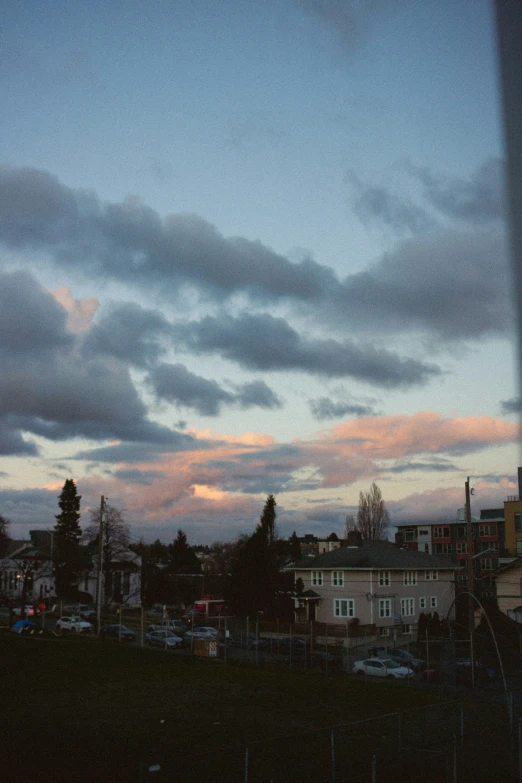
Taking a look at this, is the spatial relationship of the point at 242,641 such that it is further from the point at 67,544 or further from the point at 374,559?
the point at 67,544

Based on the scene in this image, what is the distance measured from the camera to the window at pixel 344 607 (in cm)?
6331

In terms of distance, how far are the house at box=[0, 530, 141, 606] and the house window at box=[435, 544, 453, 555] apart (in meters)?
44.7

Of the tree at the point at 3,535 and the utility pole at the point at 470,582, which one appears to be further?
the tree at the point at 3,535

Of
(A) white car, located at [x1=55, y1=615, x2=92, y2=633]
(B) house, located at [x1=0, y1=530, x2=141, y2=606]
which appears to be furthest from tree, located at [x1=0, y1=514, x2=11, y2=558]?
(A) white car, located at [x1=55, y1=615, x2=92, y2=633]

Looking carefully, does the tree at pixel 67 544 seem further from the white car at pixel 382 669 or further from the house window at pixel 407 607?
the white car at pixel 382 669

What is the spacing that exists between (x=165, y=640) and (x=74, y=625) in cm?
1249

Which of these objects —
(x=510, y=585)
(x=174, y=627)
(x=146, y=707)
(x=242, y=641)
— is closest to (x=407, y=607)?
(x=510, y=585)

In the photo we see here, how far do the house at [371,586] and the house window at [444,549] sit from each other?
39.7m

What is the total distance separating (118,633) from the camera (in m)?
56.0

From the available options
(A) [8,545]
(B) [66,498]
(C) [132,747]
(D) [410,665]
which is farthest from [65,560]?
(C) [132,747]

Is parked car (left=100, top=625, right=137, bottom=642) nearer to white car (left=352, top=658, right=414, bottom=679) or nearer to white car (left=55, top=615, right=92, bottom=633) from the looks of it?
white car (left=55, top=615, right=92, bottom=633)

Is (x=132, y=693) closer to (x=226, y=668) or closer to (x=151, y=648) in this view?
(x=226, y=668)

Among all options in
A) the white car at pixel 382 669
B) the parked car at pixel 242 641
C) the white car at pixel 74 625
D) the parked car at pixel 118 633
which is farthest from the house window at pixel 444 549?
the white car at pixel 382 669

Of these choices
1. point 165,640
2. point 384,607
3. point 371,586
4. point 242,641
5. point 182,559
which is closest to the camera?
point 242,641
